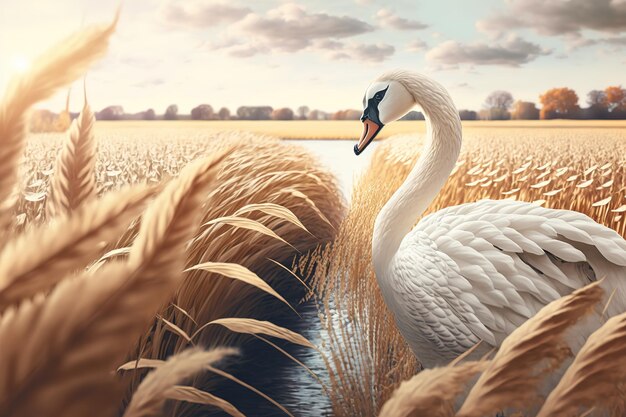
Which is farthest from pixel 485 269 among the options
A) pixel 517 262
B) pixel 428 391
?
pixel 428 391

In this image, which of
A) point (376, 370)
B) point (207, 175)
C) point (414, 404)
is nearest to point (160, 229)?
point (207, 175)

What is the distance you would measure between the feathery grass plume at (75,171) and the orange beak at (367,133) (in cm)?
95

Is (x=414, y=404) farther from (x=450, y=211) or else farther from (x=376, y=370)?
(x=376, y=370)

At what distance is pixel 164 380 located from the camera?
292 mm

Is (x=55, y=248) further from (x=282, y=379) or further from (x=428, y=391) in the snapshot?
(x=282, y=379)

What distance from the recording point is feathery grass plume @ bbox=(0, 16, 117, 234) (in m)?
0.30

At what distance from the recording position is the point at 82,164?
0.66 meters

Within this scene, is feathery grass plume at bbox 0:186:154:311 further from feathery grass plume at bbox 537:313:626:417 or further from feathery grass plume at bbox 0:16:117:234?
feathery grass plume at bbox 537:313:626:417

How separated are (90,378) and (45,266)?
55 mm

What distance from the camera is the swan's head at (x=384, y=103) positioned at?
5.00 ft

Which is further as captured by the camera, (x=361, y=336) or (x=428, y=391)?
(x=361, y=336)

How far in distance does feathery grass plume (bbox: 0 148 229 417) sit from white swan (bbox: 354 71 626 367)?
3.34ft

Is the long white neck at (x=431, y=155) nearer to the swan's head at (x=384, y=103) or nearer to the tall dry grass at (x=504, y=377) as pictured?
the swan's head at (x=384, y=103)

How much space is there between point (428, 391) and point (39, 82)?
25 centimetres
